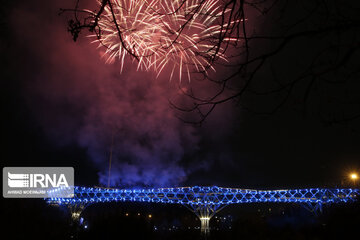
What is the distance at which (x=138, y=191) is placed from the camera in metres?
56.7

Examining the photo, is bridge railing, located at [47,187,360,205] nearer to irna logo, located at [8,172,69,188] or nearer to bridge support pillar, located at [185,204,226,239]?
bridge support pillar, located at [185,204,226,239]

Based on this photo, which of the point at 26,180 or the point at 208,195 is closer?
the point at 26,180

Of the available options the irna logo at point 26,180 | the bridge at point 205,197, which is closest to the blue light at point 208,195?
the bridge at point 205,197

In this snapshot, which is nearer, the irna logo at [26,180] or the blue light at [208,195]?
the irna logo at [26,180]

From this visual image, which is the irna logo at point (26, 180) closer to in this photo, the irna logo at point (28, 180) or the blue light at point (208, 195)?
the irna logo at point (28, 180)

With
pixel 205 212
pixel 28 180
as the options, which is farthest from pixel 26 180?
pixel 205 212

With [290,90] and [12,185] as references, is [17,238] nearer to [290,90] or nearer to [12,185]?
[290,90]

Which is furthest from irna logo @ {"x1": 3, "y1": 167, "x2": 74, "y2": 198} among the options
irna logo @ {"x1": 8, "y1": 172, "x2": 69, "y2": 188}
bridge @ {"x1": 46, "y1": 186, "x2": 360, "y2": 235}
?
bridge @ {"x1": 46, "y1": 186, "x2": 360, "y2": 235}

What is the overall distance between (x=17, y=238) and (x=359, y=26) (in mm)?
7807

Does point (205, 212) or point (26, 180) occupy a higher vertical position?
point (26, 180)

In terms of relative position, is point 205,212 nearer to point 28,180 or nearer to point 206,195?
point 206,195

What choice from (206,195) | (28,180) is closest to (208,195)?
(206,195)

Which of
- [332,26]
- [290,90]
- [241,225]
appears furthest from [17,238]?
[241,225]

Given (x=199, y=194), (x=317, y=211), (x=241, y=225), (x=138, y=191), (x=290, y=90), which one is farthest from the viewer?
(x=138, y=191)
